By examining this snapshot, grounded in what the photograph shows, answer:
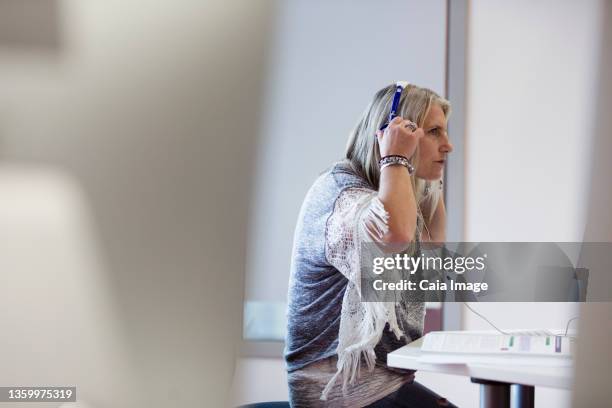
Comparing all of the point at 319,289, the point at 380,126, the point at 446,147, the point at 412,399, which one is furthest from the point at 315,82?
the point at 412,399

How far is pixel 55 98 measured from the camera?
5.73ft

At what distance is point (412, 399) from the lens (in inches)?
64.1

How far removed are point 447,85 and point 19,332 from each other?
1.20m

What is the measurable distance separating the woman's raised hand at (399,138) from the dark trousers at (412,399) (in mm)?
535

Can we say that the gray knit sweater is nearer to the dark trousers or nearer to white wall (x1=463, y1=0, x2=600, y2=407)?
the dark trousers

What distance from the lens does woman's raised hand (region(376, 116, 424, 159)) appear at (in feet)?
5.36

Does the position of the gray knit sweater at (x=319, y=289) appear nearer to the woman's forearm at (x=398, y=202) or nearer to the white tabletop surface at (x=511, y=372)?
the woman's forearm at (x=398, y=202)

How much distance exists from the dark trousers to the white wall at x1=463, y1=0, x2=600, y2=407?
183mm

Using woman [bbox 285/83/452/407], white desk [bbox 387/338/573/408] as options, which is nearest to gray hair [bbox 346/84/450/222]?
woman [bbox 285/83/452/407]

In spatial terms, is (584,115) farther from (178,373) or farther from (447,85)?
(178,373)

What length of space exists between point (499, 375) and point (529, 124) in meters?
0.66

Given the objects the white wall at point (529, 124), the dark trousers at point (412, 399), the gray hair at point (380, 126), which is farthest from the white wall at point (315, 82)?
the dark trousers at point (412, 399)

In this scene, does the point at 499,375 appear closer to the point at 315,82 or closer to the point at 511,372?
the point at 511,372

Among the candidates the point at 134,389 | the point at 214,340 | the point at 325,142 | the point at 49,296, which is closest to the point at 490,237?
the point at 325,142
